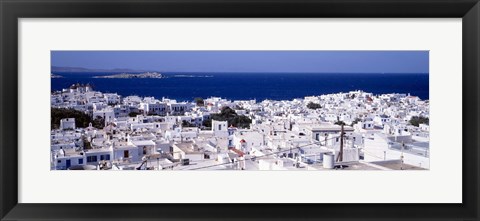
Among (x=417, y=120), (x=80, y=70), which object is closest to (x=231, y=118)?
(x=80, y=70)

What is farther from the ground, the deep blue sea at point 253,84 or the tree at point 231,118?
the deep blue sea at point 253,84

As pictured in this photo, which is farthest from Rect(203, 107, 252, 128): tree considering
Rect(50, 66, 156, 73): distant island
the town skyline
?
Rect(50, 66, 156, 73): distant island

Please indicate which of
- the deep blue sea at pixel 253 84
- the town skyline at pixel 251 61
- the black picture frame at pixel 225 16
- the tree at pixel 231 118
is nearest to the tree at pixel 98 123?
the deep blue sea at pixel 253 84

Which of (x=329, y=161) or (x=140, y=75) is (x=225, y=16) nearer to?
(x=140, y=75)

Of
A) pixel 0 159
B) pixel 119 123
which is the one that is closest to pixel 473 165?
pixel 119 123

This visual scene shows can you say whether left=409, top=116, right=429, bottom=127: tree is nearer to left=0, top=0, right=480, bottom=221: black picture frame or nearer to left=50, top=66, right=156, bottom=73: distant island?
left=0, top=0, right=480, bottom=221: black picture frame

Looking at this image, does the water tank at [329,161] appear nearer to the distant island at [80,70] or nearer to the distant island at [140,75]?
the distant island at [140,75]
